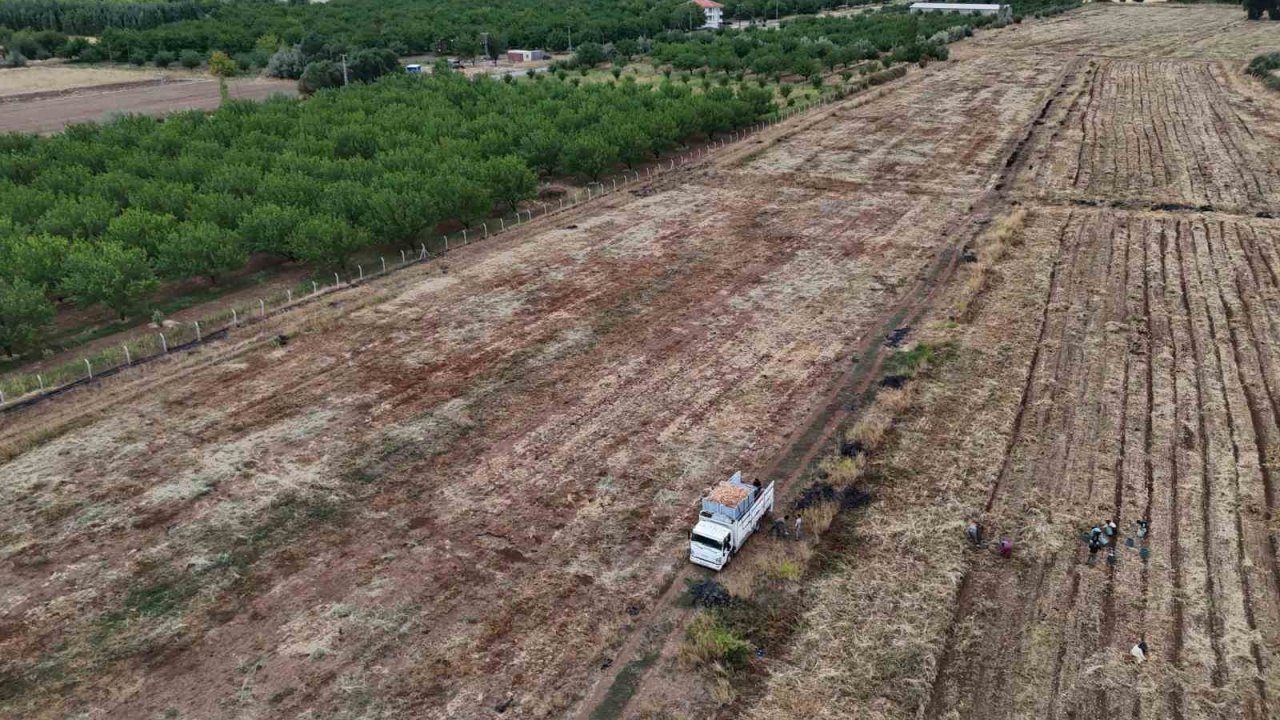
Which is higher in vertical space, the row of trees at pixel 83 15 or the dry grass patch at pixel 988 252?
the row of trees at pixel 83 15

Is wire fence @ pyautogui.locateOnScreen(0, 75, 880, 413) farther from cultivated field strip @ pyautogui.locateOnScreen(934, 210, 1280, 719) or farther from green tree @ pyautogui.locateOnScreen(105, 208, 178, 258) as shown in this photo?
cultivated field strip @ pyautogui.locateOnScreen(934, 210, 1280, 719)

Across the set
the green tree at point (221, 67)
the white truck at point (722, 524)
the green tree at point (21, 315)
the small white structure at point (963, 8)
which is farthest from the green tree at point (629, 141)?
the small white structure at point (963, 8)

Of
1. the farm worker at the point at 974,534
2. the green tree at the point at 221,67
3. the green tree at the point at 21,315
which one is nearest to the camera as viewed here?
the farm worker at the point at 974,534

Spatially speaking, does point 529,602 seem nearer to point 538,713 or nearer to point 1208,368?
point 538,713

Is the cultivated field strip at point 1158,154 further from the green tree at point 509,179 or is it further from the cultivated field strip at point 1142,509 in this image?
the green tree at point 509,179

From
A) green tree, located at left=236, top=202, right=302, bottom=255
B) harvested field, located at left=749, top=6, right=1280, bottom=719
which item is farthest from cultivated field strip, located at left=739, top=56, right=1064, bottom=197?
green tree, located at left=236, top=202, right=302, bottom=255

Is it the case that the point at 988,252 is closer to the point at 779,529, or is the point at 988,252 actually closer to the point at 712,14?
the point at 779,529
